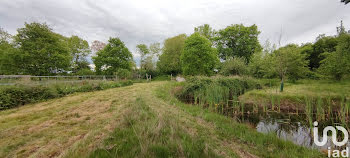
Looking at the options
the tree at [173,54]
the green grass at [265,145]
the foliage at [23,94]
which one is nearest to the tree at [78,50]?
the tree at [173,54]

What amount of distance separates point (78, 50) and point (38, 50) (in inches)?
597

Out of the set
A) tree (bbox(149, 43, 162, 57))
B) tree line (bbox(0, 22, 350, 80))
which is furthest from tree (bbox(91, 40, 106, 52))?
tree (bbox(149, 43, 162, 57))

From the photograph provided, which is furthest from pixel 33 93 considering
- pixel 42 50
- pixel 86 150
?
pixel 42 50

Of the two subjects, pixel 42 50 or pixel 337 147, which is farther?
pixel 42 50

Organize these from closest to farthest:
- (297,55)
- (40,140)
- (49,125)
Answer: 1. (40,140)
2. (49,125)
3. (297,55)

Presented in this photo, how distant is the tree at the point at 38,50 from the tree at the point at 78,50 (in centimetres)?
1308

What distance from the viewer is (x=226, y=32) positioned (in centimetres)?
2456

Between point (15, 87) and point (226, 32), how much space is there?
29928 mm

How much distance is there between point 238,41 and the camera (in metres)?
23.3

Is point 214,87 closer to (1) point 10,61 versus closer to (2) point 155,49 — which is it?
(1) point 10,61

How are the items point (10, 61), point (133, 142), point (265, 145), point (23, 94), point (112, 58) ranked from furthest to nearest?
point (112, 58) → point (10, 61) → point (23, 94) → point (265, 145) → point (133, 142)

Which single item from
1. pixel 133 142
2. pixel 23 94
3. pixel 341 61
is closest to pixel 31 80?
pixel 23 94

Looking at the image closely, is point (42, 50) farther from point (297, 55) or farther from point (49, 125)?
point (297, 55)

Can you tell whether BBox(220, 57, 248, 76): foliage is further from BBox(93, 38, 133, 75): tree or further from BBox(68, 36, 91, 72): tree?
BBox(68, 36, 91, 72): tree
